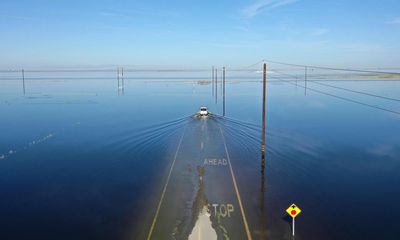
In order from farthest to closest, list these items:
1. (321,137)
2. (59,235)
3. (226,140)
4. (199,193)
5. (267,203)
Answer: (321,137) < (226,140) < (199,193) < (267,203) < (59,235)

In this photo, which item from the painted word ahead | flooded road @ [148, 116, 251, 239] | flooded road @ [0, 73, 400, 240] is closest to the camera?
flooded road @ [148, 116, 251, 239]

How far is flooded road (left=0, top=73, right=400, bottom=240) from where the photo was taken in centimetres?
2481

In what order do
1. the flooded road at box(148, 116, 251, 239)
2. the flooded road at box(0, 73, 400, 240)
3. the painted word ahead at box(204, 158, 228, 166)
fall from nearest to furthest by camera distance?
the flooded road at box(148, 116, 251, 239)
the flooded road at box(0, 73, 400, 240)
the painted word ahead at box(204, 158, 228, 166)

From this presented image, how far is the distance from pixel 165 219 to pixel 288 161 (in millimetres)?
20092

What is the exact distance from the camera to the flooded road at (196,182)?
2481 centimetres

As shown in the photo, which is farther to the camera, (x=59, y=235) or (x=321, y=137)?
(x=321, y=137)

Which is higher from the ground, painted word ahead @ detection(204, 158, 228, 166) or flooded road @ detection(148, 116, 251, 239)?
painted word ahead @ detection(204, 158, 228, 166)

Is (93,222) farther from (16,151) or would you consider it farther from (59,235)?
(16,151)

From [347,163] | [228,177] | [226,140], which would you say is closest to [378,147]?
[347,163]

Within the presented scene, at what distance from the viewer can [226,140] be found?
52.9 metres

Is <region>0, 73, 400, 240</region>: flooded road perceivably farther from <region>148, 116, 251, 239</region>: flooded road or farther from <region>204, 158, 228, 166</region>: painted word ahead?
<region>204, 158, 228, 166</region>: painted word ahead

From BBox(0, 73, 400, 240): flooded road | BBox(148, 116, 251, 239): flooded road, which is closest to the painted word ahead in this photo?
BBox(148, 116, 251, 239): flooded road

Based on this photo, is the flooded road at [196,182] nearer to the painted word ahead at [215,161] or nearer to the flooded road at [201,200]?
the flooded road at [201,200]

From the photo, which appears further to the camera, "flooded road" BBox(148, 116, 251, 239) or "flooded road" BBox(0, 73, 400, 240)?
"flooded road" BBox(0, 73, 400, 240)
